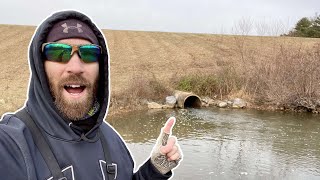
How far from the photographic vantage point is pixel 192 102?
18.5 metres

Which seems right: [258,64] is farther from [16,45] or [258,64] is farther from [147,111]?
[16,45]

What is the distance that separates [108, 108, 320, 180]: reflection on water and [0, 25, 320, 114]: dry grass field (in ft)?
7.55

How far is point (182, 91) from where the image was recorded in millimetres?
18453

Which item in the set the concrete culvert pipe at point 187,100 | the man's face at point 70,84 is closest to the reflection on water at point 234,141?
the concrete culvert pipe at point 187,100

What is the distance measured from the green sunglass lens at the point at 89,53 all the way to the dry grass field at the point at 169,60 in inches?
423

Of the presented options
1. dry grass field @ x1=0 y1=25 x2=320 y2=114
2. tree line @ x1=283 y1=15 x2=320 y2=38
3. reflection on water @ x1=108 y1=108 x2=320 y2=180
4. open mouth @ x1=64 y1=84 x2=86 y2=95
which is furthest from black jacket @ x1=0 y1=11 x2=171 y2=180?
tree line @ x1=283 y1=15 x2=320 y2=38

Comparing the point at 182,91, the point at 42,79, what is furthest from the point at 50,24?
the point at 182,91

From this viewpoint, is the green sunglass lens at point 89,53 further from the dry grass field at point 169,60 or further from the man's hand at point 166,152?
the dry grass field at point 169,60

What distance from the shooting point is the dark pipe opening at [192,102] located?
18.0 meters

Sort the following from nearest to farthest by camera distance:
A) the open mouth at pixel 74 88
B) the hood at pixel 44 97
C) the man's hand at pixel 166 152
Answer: the hood at pixel 44 97 → the open mouth at pixel 74 88 → the man's hand at pixel 166 152

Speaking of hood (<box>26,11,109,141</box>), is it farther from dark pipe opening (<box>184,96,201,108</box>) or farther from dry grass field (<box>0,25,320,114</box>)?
dark pipe opening (<box>184,96,201,108</box>)

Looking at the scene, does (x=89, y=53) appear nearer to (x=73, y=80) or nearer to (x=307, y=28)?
(x=73, y=80)

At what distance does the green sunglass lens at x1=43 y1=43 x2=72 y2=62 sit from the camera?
6.18 feet

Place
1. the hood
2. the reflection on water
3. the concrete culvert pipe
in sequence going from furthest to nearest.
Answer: the concrete culvert pipe, the reflection on water, the hood
